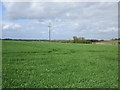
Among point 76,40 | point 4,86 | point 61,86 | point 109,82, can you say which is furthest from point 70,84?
point 76,40

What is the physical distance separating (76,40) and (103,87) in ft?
432

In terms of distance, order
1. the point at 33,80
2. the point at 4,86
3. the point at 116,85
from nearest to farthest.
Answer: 1. the point at 4,86
2. the point at 116,85
3. the point at 33,80

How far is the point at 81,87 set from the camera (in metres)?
9.28

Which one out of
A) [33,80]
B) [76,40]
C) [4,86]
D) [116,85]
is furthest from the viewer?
[76,40]

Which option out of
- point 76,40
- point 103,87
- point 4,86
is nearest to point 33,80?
point 4,86

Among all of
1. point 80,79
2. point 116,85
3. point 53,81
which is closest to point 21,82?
point 53,81

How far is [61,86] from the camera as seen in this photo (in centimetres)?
936

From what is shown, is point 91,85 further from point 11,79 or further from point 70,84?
point 11,79

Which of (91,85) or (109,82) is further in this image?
(109,82)

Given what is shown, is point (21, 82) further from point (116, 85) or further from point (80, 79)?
point (116, 85)

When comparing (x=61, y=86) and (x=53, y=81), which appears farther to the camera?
(x=53, y=81)

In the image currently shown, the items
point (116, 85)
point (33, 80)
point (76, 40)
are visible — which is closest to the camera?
point (116, 85)

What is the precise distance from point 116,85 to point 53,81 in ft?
9.91

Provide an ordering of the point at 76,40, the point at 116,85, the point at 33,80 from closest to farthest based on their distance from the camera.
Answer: the point at 116,85, the point at 33,80, the point at 76,40
